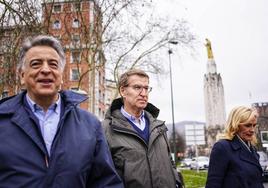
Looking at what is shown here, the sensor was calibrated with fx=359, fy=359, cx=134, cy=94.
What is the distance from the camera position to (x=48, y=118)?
223 centimetres

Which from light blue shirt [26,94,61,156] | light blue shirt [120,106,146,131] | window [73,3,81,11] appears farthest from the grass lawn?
light blue shirt [26,94,61,156]

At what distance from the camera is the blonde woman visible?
11.5 ft

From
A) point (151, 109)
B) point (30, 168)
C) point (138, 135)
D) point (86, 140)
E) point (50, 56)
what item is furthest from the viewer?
point (151, 109)

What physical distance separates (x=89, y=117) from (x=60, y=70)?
370mm

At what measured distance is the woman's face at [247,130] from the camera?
372cm

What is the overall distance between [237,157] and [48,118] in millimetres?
2135

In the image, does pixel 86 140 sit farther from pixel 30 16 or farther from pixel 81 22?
pixel 81 22

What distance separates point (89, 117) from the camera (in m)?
2.38

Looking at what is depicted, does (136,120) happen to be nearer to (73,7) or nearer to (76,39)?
(73,7)

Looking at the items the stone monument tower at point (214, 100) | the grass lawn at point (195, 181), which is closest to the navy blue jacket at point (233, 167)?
the grass lawn at point (195, 181)

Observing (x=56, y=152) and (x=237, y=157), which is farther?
(x=237, y=157)

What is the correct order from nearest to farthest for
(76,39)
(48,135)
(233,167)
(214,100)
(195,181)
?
(48,135) → (233,167) → (76,39) → (195,181) → (214,100)

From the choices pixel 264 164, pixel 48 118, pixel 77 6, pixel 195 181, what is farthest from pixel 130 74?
pixel 264 164

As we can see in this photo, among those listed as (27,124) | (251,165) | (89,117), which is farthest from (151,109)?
(27,124)
